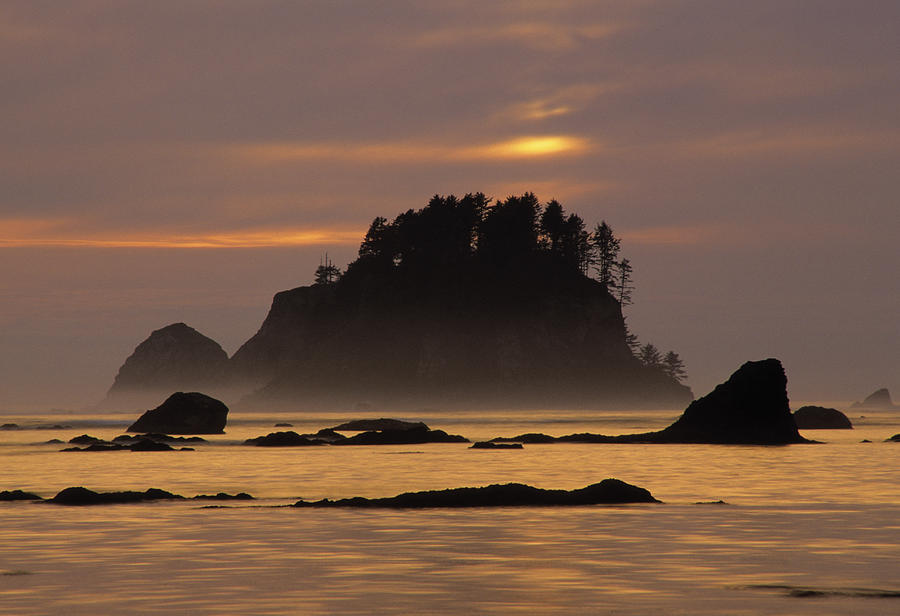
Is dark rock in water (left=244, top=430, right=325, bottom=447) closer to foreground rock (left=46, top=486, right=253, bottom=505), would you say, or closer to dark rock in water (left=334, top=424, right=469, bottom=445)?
dark rock in water (left=334, top=424, right=469, bottom=445)

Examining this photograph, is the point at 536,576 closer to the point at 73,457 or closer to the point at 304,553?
the point at 304,553

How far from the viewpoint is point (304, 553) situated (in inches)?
954

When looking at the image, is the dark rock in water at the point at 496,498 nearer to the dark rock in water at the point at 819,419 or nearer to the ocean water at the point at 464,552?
the ocean water at the point at 464,552

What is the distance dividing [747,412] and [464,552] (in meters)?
60.5

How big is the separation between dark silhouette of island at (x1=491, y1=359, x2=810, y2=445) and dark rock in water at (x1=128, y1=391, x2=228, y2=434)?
41.2m

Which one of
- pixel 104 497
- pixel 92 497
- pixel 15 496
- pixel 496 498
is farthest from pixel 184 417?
pixel 496 498

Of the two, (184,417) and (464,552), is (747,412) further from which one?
(464,552)

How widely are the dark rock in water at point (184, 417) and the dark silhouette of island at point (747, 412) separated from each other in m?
41.2

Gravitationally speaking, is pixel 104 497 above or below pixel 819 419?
below

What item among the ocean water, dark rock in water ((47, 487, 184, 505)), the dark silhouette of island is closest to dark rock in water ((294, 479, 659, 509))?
the ocean water

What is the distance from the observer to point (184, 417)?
105 meters

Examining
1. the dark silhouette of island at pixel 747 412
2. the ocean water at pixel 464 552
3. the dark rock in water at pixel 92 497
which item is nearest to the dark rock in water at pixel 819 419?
the dark silhouette of island at pixel 747 412

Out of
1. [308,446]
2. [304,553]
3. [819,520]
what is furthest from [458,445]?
[304,553]

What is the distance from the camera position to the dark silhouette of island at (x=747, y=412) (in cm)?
8081
